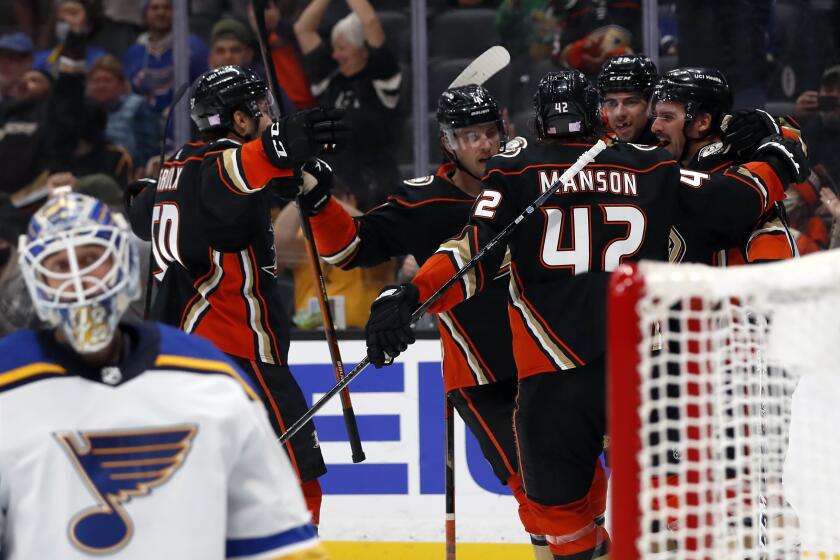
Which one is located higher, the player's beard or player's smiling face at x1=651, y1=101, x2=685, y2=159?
player's smiling face at x1=651, y1=101, x2=685, y2=159

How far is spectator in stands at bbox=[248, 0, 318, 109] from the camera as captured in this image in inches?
207

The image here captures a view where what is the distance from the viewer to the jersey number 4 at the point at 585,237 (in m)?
3.22

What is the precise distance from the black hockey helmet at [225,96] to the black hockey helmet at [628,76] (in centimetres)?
98

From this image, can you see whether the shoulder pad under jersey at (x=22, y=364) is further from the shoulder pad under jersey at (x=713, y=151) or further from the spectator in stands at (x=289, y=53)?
the spectator in stands at (x=289, y=53)

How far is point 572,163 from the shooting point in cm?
326

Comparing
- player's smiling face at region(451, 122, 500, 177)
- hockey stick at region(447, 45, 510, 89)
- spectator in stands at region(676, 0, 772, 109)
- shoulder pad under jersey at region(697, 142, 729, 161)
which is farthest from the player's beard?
player's smiling face at region(451, 122, 500, 177)

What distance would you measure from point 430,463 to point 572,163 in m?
1.75

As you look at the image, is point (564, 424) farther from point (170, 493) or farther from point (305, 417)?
point (170, 493)

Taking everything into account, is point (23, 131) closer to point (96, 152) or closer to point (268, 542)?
point (96, 152)

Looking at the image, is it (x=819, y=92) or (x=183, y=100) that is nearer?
(x=819, y=92)

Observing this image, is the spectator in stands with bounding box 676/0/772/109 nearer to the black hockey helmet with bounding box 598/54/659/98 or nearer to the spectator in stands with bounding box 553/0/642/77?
the spectator in stands with bounding box 553/0/642/77

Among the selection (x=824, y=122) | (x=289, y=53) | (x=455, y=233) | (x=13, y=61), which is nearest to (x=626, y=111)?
(x=455, y=233)

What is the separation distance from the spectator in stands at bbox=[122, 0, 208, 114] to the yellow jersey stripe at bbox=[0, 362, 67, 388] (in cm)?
358

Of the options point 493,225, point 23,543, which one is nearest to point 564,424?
point 493,225
